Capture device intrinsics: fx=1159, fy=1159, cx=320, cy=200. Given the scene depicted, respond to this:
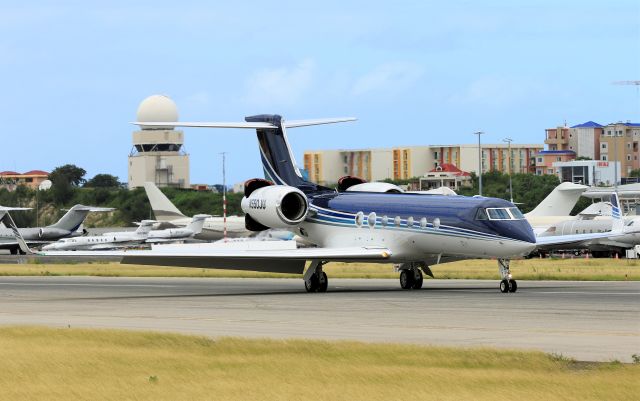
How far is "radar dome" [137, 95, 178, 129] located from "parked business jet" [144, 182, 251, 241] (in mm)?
28723

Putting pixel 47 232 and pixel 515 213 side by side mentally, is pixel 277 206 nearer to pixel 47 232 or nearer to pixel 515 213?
pixel 515 213

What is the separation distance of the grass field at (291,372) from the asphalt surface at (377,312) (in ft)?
5.90

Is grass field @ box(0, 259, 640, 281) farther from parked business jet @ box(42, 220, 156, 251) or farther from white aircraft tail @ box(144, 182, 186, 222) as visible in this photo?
white aircraft tail @ box(144, 182, 186, 222)

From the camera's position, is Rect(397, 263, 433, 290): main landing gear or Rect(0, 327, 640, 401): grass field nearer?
Rect(0, 327, 640, 401): grass field

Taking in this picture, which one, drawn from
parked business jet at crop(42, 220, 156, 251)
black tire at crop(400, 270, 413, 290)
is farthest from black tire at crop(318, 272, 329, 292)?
parked business jet at crop(42, 220, 156, 251)

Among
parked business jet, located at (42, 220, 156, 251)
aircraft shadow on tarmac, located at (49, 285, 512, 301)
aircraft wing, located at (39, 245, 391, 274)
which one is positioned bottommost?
parked business jet, located at (42, 220, 156, 251)

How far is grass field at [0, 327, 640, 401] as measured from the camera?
14.0 m

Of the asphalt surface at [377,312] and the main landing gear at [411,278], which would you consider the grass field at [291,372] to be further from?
the main landing gear at [411,278]

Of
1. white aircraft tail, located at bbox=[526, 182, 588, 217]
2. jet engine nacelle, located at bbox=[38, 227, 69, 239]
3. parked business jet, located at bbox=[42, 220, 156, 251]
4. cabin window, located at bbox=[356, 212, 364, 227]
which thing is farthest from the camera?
jet engine nacelle, located at bbox=[38, 227, 69, 239]

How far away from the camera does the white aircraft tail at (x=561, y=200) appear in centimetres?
9078

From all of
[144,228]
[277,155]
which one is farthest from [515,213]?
[144,228]

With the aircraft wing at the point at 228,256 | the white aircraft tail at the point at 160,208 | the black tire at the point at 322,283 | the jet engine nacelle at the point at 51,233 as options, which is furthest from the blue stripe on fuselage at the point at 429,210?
the white aircraft tail at the point at 160,208

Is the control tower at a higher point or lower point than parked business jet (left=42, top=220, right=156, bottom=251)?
higher

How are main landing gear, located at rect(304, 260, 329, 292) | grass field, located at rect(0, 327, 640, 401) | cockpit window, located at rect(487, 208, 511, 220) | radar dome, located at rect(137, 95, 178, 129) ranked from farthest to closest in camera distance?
1. radar dome, located at rect(137, 95, 178, 129)
2. main landing gear, located at rect(304, 260, 329, 292)
3. cockpit window, located at rect(487, 208, 511, 220)
4. grass field, located at rect(0, 327, 640, 401)
